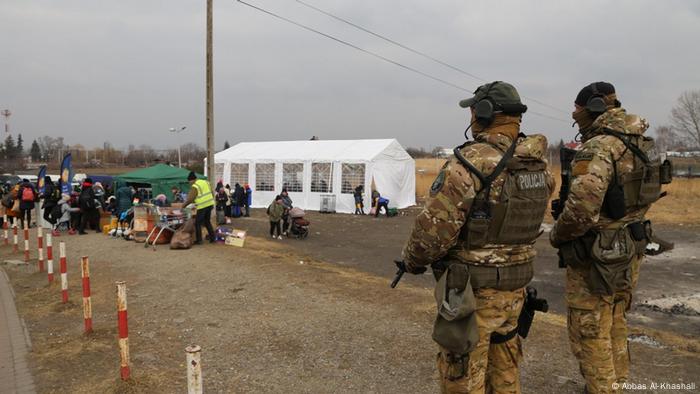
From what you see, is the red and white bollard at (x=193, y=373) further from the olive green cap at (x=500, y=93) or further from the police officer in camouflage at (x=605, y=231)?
the police officer in camouflage at (x=605, y=231)

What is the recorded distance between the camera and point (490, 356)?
9.41 feet

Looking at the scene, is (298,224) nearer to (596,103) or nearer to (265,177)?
(265,177)

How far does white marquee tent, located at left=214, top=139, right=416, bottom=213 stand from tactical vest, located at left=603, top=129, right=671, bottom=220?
17472 millimetres

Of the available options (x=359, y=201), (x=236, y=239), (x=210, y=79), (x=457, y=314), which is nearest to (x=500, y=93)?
(x=457, y=314)

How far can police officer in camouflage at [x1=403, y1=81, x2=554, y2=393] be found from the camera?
102 inches

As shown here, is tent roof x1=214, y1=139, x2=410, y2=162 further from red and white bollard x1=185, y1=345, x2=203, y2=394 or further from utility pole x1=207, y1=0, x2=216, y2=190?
red and white bollard x1=185, y1=345, x2=203, y2=394

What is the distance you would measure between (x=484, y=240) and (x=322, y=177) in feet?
65.3

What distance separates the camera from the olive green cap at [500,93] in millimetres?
2771

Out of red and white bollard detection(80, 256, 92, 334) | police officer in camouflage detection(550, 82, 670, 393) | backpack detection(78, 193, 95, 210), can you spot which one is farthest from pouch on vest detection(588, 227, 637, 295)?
backpack detection(78, 193, 95, 210)

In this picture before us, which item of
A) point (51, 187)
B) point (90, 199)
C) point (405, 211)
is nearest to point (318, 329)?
point (90, 199)

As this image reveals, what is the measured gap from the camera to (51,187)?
1460 centimetres

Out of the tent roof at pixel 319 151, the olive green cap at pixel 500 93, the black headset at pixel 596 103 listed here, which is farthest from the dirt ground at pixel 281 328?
the tent roof at pixel 319 151

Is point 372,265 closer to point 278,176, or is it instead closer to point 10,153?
point 278,176

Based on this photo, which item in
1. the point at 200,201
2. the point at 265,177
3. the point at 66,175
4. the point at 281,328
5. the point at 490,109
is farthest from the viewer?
the point at 265,177
